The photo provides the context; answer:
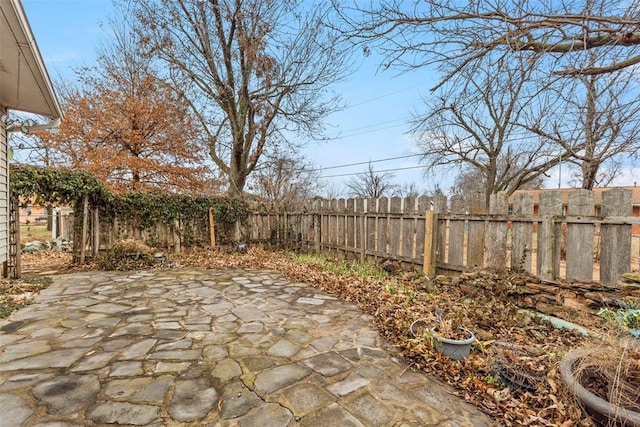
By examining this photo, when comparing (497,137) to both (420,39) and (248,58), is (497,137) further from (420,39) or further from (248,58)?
(420,39)

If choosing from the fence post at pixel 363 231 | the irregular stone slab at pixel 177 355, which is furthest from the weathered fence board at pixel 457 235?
the irregular stone slab at pixel 177 355

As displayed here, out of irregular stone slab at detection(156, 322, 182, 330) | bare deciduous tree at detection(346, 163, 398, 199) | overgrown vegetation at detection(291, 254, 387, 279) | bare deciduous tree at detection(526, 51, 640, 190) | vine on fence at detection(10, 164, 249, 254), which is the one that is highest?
bare deciduous tree at detection(346, 163, 398, 199)

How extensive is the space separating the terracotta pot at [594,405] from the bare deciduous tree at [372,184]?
76.8 feet

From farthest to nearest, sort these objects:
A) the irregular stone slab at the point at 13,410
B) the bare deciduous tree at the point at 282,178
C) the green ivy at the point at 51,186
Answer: the bare deciduous tree at the point at 282,178 → the green ivy at the point at 51,186 → the irregular stone slab at the point at 13,410

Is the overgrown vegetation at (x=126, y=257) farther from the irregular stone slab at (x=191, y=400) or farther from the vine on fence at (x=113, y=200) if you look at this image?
the irregular stone slab at (x=191, y=400)

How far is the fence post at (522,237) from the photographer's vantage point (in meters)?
3.55

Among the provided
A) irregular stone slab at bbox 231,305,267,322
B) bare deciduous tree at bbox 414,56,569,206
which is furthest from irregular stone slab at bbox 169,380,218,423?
bare deciduous tree at bbox 414,56,569,206

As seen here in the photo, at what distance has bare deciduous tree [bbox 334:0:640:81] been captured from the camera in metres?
2.11

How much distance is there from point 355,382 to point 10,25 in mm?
4204

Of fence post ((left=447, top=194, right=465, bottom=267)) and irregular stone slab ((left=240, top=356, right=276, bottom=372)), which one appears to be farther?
fence post ((left=447, top=194, right=465, bottom=267))

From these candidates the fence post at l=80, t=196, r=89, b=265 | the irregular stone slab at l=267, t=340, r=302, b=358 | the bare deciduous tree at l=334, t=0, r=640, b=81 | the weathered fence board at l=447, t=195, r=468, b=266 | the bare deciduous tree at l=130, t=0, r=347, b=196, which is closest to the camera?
the bare deciduous tree at l=334, t=0, r=640, b=81

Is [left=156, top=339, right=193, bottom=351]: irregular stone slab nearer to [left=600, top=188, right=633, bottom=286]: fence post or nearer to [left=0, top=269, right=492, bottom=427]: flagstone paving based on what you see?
[left=0, top=269, right=492, bottom=427]: flagstone paving

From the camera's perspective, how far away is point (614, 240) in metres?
2.93

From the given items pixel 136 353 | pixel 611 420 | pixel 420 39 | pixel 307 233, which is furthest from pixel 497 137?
pixel 136 353
